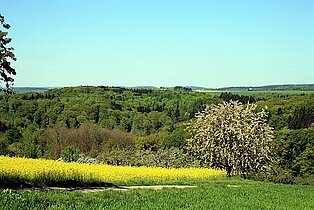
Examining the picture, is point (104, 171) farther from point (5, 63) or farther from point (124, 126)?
point (124, 126)

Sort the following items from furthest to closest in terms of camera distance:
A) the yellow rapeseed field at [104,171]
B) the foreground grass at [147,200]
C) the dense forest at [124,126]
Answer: the dense forest at [124,126] → the yellow rapeseed field at [104,171] → the foreground grass at [147,200]

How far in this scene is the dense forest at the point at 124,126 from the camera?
57.0 m

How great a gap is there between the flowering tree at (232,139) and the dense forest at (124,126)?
6.45m

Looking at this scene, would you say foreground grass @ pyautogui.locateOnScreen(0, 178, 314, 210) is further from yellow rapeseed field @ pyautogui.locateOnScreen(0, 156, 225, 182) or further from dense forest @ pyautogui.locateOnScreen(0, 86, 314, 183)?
yellow rapeseed field @ pyautogui.locateOnScreen(0, 156, 225, 182)

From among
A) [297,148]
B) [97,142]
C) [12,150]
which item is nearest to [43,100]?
[97,142]

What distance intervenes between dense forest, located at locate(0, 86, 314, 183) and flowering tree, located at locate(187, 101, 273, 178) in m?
6.45

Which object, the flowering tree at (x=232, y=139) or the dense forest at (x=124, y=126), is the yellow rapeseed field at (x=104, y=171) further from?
the dense forest at (x=124, y=126)

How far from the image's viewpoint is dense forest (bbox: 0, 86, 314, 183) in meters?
57.0

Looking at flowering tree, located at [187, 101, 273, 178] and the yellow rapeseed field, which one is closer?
the yellow rapeseed field

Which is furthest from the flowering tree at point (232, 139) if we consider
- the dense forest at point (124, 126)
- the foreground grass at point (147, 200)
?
the foreground grass at point (147, 200)

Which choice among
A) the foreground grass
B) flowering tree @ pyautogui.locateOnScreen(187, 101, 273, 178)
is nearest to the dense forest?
flowering tree @ pyautogui.locateOnScreen(187, 101, 273, 178)

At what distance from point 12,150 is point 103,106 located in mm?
70802

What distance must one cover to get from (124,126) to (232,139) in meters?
85.5

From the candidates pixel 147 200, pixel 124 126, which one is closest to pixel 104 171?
pixel 147 200
